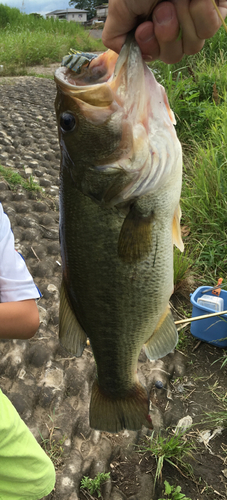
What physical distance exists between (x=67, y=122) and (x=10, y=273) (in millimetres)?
811

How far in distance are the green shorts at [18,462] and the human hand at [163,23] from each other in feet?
5.18

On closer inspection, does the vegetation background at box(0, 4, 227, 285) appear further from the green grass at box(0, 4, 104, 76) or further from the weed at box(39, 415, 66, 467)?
the green grass at box(0, 4, 104, 76)

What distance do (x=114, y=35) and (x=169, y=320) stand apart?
0.94 metres

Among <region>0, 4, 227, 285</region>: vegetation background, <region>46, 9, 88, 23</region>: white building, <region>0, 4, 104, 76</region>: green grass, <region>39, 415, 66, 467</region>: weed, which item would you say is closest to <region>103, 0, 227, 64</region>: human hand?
<region>39, 415, 66, 467</region>: weed

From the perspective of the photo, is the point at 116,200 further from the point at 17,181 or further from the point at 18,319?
the point at 17,181

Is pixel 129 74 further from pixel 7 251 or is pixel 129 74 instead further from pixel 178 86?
pixel 178 86

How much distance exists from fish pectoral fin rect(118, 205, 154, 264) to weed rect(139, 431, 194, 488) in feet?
6.57

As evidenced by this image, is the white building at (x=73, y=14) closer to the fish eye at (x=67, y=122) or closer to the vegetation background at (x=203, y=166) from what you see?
the vegetation background at (x=203, y=166)

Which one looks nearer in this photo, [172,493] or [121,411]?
[121,411]

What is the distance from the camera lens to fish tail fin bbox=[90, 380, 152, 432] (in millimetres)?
1396

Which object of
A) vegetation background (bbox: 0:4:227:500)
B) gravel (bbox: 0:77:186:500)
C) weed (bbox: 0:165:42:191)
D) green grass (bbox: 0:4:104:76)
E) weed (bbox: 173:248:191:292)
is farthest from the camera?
green grass (bbox: 0:4:104:76)

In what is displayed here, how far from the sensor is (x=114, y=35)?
1127mm

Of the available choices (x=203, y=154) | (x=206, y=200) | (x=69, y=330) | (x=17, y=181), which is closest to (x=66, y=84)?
(x=69, y=330)

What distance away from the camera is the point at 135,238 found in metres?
1.15
